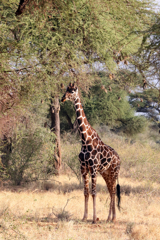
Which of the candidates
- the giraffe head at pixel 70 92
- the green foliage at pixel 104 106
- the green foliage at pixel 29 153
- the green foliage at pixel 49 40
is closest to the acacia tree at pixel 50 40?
the green foliage at pixel 49 40

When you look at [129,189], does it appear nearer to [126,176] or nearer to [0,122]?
[126,176]

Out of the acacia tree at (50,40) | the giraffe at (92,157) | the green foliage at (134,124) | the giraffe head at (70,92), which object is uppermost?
the acacia tree at (50,40)

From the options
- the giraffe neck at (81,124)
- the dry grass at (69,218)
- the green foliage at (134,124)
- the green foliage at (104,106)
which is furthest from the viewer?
the green foliage at (134,124)

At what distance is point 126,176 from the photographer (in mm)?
12453

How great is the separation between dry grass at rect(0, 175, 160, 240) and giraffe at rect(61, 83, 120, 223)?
423 mm

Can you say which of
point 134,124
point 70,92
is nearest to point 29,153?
point 70,92

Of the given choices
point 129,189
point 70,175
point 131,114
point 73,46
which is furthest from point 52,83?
point 131,114

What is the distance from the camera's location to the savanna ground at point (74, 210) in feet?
17.4

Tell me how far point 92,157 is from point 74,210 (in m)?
1.86

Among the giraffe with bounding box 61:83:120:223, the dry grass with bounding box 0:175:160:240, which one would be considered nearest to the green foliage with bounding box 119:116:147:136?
the dry grass with bounding box 0:175:160:240

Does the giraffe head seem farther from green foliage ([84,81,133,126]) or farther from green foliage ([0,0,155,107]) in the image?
green foliage ([84,81,133,126])

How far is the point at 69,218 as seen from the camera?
248 inches

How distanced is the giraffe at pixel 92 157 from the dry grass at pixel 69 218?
1.39ft

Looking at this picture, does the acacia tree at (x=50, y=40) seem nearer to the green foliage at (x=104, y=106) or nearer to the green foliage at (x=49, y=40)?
the green foliage at (x=49, y=40)
